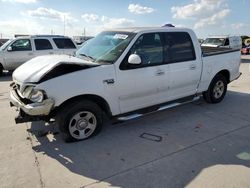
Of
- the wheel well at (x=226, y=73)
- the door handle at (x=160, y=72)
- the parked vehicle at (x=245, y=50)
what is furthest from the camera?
the parked vehicle at (x=245, y=50)

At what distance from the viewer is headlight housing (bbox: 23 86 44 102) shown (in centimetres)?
410

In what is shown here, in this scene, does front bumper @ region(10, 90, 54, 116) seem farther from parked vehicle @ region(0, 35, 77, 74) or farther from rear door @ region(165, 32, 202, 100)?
parked vehicle @ region(0, 35, 77, 74)

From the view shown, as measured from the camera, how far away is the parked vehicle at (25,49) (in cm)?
1202

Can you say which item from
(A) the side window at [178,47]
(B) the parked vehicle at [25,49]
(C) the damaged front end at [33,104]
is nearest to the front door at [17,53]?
(B) the parked vehicle at [25,49]

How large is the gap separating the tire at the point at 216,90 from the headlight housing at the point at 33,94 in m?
4.15

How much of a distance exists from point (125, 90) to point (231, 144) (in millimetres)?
2032

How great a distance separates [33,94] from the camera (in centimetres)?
416

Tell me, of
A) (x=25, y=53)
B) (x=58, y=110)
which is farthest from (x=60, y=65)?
(x=25, y=53)

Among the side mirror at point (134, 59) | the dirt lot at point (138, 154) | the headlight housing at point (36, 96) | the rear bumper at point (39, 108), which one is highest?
the side mirror at point (134, 59)

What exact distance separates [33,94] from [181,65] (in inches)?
119

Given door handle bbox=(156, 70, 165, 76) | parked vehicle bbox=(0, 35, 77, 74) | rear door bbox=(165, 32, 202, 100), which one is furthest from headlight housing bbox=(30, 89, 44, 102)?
parked vehicle bbox=(0, 35, 77, 74)

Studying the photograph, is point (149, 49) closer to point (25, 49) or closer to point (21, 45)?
point (25, 49)

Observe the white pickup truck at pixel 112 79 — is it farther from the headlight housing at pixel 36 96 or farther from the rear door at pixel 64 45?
the rear door at pixel 64 45

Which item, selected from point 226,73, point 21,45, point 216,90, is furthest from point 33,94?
point 21,45
